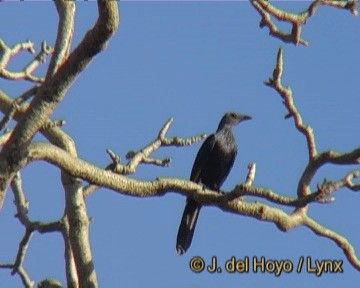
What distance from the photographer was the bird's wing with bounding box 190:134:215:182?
8.80m

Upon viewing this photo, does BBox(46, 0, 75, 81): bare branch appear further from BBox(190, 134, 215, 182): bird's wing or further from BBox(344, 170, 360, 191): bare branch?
BBox(190, 134, 215, 182): bird's wing

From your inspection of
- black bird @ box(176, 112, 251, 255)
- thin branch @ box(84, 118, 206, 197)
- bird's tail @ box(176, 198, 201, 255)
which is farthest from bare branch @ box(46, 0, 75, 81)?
black bird @ box(176, 112, 251, 255)

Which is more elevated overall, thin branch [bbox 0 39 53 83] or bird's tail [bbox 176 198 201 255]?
thin branch [bbox 0 39 53 83]

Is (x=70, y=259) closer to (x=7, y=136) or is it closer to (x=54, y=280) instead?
(x=54, y=280)

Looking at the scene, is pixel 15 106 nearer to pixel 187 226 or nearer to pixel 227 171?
pixel 187 226

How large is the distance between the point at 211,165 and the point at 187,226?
1.02 metres

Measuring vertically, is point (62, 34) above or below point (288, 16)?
below

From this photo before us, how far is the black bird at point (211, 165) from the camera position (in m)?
8.23

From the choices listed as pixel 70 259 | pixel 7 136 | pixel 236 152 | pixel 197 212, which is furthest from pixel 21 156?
pixel 236 152

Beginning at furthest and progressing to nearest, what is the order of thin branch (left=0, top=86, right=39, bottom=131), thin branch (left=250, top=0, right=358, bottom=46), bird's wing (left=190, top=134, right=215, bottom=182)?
bird's wing (left=190, top=134, right=215, bottom=182)
thin branch (left=250, top=0, right=358, bottom=46)
thin branch (left=0, top=86, right=39, bottom=131)

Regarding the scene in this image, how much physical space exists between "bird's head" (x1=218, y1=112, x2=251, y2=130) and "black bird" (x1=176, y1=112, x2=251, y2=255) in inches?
3.4

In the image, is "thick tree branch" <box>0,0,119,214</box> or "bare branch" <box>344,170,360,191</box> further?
"bare branch" <box>344,170,360,191</box>

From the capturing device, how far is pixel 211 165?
892 centimetres

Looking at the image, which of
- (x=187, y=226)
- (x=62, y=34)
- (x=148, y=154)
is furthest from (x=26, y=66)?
(x=187, y=226)
